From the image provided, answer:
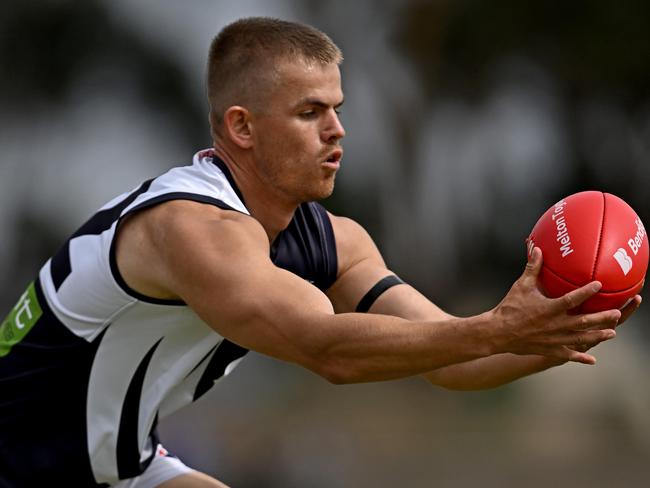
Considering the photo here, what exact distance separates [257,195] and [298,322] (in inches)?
36.9

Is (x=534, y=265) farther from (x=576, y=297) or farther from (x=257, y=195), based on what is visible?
(x=257, y=195)

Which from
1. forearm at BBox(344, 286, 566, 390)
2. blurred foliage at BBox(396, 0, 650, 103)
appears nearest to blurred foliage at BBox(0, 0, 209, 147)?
blurred foliage at BBox(396, 0, 650, 103)

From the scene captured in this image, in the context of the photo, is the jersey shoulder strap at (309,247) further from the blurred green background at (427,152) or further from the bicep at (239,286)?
the blurred green background at (427,152)

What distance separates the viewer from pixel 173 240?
396 centimetres

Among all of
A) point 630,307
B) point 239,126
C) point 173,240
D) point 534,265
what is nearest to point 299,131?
point 239,126

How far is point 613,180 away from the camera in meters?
12.4

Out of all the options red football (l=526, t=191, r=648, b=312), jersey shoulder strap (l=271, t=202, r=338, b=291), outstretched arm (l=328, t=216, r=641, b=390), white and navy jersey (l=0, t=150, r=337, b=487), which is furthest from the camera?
jersey shoulder strap (l=271, t=202, r=338, b=291)

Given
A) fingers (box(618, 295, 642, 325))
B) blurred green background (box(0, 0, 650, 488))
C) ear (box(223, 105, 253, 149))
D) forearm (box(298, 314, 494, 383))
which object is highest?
ear (box(223, 105, 253, 149))

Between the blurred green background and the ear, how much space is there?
22.4ft

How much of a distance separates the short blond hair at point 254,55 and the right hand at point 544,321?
4.40ft

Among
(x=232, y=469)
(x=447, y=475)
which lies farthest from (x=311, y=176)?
(x=447, y=475)

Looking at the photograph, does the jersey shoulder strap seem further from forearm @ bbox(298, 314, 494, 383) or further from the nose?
forearm @ bbox(298, 314, 494, 383)

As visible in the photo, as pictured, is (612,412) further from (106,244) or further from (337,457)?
(106,244)

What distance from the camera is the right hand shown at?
357 centimetres
